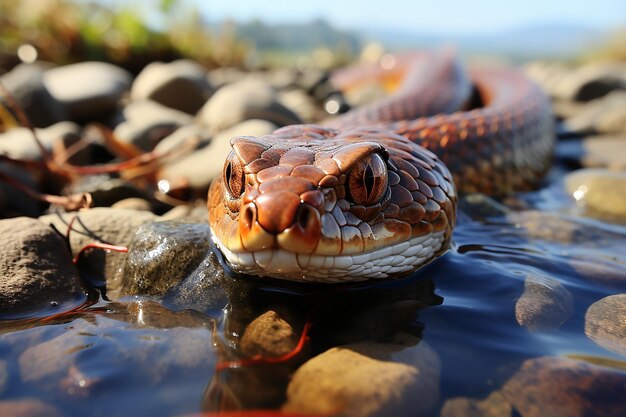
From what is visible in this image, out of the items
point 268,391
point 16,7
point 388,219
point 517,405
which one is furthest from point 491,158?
point 16,7

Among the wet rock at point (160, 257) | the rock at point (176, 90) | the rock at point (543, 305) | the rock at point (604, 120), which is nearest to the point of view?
the rock at point (543, 305)

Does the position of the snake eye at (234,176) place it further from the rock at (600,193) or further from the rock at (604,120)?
the rock at (604,120)

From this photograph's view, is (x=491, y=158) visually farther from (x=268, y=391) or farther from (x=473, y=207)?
(x=268, y=391)

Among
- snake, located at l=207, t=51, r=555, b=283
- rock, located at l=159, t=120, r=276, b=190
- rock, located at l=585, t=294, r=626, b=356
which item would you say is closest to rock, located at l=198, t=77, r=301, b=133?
rock, located at l=159, t=120, r=276, b=190

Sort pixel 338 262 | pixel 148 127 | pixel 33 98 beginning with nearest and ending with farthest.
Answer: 1. pixel 338 262
2. pixel 148 127
3. pixel 33 98

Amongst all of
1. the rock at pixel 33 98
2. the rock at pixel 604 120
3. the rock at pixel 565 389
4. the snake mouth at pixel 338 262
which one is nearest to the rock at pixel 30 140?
the rock at pixel 33 98

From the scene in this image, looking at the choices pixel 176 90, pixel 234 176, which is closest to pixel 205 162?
pixel 234 176

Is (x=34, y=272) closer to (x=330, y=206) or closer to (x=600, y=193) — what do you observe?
(x=330, y=206)
